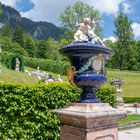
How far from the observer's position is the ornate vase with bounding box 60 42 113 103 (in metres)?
4.70

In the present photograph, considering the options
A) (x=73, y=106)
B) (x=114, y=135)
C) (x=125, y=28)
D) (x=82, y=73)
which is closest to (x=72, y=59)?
(x=82, y=73)

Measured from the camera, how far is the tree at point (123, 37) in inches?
2501

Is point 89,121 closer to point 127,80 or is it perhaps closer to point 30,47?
point 127,80

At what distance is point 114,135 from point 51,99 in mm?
5996

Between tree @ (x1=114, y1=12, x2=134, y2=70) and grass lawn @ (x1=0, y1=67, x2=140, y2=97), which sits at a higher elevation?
tree @ (x1=114, y1=12, x2=134, y2=70)

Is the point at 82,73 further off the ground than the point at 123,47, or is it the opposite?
the point at 123,47

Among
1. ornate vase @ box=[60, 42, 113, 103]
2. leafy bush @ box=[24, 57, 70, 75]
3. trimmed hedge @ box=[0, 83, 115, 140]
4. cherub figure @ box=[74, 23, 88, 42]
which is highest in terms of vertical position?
leafy bush @ box=[24, 57, 70, 75]

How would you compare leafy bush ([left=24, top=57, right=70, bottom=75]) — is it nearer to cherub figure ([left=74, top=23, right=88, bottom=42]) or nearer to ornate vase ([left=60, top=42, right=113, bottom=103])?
cherub figure ([left=74, top=23, right=88, bottom=42])

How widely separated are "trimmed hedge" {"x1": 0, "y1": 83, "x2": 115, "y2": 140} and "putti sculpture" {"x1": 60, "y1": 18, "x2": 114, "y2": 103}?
5.11 m

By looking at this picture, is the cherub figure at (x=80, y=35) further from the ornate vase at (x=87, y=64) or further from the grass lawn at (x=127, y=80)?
the grass lawn at (x=127, y=80)

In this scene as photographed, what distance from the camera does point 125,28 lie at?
63281mm

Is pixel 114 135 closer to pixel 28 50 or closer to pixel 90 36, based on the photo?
pixel 90 36

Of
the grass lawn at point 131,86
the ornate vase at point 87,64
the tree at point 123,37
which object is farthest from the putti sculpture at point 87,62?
the tree at point 123,37

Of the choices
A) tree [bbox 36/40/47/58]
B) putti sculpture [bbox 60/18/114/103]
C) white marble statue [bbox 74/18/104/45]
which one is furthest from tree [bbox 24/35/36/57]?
putti sculpture [bbox 60/18/114/103]
